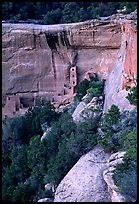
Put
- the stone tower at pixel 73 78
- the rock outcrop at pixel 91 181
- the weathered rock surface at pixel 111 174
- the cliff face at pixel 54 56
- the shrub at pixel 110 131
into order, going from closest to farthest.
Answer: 1. the weathered rock surface at pixel 111 174
2. the rock outcrop at pixel 91 181
3. the shrub at pixel 110 131
4. the cliff face at pixel 54 56
5. the stone tower at pixel 73 78

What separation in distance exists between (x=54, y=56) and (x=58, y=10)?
631 centimetres

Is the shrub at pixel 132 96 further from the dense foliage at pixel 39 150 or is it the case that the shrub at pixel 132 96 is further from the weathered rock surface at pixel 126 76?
the dense foliage at pixel 39 150

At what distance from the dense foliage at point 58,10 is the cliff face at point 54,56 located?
183 inches

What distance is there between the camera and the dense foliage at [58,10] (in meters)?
24.0

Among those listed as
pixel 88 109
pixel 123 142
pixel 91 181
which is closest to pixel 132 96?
pixel 88 109

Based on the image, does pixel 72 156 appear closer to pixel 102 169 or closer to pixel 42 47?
pixel 102 169

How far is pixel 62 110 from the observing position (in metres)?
18.4

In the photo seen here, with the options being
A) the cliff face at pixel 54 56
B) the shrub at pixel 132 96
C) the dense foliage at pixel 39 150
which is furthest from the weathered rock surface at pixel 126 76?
the cliff face at pixel 54 56

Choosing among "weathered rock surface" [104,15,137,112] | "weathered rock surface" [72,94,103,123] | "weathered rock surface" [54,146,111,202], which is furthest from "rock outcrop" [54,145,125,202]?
"weathered rock surface" [72,94,103,123]

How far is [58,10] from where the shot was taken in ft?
81.9

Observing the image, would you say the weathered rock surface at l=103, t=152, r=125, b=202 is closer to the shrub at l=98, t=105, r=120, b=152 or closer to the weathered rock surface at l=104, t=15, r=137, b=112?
the shrub at l=98, t=105, r=120, b=152

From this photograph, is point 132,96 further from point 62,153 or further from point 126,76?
point 62,153

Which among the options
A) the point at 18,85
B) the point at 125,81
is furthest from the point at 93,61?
the point at 125,81

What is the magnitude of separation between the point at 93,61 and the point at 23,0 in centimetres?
870
